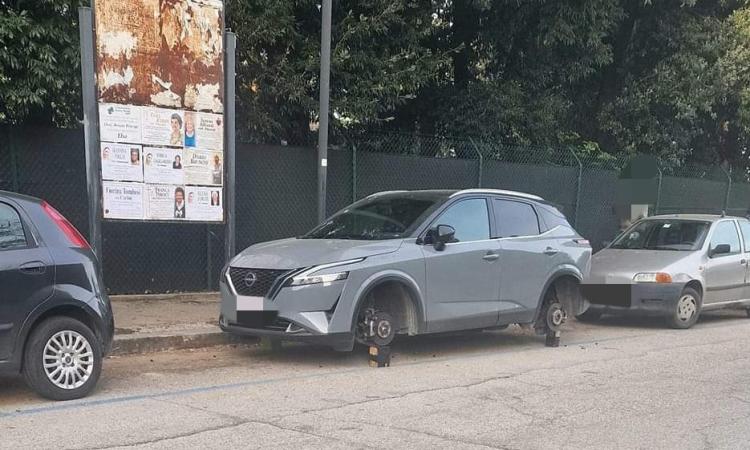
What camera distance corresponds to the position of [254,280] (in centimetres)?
680

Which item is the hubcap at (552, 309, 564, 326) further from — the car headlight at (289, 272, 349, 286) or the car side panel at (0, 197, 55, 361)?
the car side panel at (0, 197, 55, 361)

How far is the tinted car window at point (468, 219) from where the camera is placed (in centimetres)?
773

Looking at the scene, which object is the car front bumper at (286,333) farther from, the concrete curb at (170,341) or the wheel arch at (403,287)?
the concrete curb at (170,341)

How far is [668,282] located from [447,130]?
6.03 meters

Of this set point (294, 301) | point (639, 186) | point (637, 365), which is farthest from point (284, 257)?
point (639, 186)

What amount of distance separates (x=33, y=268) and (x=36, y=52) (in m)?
3.67

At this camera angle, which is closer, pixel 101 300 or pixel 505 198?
pixel 101 300

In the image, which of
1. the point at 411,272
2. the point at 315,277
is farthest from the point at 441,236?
the point at 315,277

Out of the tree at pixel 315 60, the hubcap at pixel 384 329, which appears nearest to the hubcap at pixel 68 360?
the hubcap at pixel 384 329

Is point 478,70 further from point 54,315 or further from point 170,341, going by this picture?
point 54,315

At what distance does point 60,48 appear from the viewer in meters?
8.38

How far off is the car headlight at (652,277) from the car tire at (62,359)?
7335 millimetres

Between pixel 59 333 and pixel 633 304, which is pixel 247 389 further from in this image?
pixel 633 304

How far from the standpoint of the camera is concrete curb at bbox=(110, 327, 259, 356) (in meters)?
7.42
